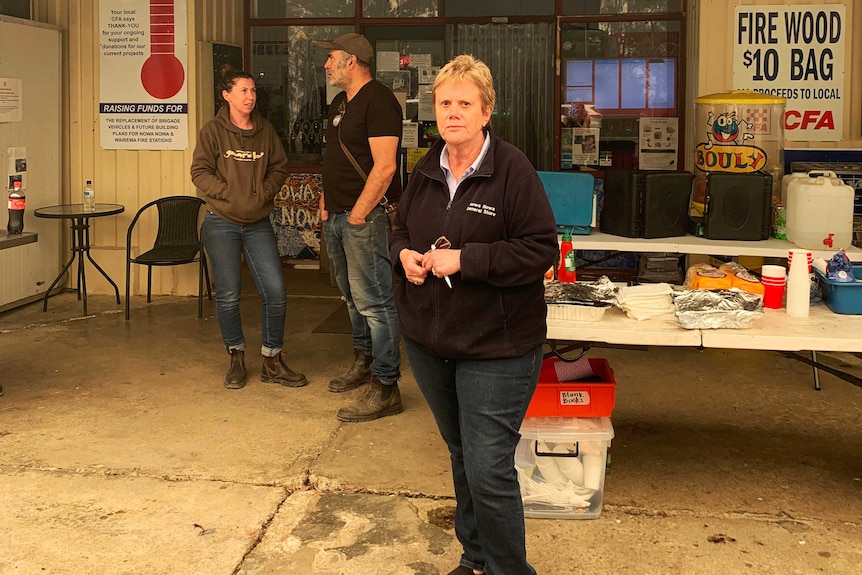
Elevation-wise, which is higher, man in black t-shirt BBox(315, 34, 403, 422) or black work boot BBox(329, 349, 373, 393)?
man in black t-shirt BBox(315, 34, 403, 422)

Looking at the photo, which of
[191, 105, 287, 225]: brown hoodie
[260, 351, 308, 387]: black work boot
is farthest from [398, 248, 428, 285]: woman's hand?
[260, 351, 308, 387]: black work boot

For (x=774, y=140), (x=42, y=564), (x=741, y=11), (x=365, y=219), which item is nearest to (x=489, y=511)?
(x=42, y=564)

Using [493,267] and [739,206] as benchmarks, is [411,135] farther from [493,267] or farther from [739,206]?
[493,267]

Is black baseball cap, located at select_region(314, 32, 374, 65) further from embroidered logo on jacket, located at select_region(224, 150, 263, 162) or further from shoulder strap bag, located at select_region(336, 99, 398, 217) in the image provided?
embroidered logo on jacket, located at select_region(224, 150, 263, 162)

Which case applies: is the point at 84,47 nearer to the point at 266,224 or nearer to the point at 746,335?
the point at 266,224

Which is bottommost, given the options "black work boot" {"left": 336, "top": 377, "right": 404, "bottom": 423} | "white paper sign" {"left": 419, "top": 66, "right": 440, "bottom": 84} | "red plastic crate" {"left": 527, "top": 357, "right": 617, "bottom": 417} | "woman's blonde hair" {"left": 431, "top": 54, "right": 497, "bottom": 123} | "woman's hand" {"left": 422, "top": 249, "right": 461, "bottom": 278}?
"black work boot" {"left": 336, "top": 377, "right": 404, "bottom": 423}

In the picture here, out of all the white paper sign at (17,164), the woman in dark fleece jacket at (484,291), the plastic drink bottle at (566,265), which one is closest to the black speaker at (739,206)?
the plastic drink bottle at (566,265)

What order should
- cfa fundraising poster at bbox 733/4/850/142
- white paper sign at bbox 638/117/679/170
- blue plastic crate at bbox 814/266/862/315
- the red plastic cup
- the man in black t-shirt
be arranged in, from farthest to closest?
white paper sign at bbox 638/117/679/170, cfa fundraising poster at bbox 733/4/850/142, the man in black t-shirt, the red plastic cup, blue plastic crate at bbox 814/266/862/315

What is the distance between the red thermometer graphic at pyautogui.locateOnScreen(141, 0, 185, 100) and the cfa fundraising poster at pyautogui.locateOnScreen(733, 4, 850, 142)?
4.41 m

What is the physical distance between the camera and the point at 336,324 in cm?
772

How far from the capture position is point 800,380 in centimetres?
612

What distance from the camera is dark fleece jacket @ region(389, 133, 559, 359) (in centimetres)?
303

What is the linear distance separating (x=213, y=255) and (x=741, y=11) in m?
4.29

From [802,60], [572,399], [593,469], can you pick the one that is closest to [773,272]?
[572,399]
